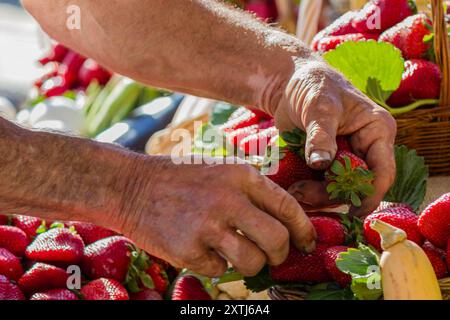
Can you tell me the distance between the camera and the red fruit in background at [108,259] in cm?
202

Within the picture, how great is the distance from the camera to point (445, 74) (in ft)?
Result: 6.98

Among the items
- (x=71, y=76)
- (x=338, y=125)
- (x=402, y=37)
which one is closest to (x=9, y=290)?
(x=338, y=125)

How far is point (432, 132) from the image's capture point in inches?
85.7

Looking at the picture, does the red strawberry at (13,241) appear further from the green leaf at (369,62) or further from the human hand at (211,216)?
the green leaf at (369,62)

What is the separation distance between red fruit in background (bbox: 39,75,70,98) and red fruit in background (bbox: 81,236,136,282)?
8.72ft

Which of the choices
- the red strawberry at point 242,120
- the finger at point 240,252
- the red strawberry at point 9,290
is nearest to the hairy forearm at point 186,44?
the red strawberry at point 242,120

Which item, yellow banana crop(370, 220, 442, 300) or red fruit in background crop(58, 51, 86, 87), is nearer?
yellow banana crop(370, 220, 442, 300)

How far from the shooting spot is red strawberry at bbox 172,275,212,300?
208 centimetres

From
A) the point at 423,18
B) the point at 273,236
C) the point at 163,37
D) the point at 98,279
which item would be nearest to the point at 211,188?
the point at 273,236

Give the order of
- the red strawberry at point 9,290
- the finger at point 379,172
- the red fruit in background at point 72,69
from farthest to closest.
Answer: the red fruit in background at point 72,69, the red strawberry at point 9,290, the finger at point 379,172

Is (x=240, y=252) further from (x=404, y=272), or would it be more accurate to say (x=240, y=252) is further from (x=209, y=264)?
(x=404, y=272)

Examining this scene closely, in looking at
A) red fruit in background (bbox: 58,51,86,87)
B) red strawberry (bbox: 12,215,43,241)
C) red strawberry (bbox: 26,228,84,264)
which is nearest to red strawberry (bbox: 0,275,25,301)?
red strawberry (bbox: 26,228,84,264)

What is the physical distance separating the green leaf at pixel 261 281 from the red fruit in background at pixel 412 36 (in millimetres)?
1024

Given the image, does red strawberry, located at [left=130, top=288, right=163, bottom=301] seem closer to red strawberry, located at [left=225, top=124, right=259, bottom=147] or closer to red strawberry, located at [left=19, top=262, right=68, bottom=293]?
red strawberry, located at [left=19, top=262, right=68, bottom=293]
